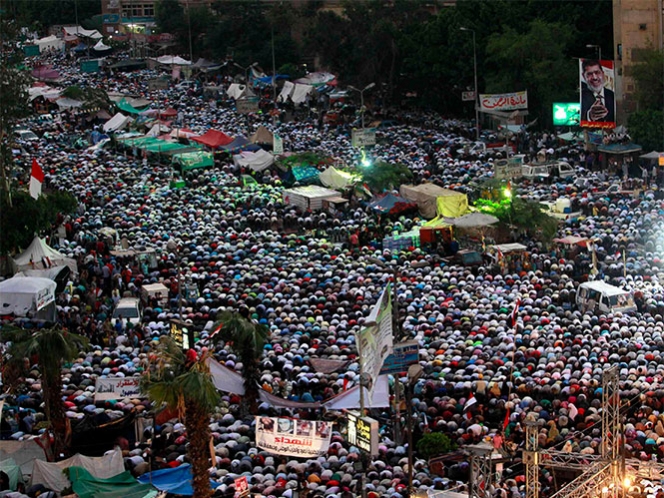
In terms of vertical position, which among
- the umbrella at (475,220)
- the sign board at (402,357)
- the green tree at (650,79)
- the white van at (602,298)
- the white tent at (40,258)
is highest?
the green tree at (650,79)

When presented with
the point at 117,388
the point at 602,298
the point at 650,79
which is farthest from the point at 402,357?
the point at 650,79

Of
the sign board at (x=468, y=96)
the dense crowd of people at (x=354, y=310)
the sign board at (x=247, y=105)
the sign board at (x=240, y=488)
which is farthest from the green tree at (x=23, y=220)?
the sign board at (x=468, y=96)

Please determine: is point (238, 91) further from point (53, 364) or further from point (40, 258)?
point (53, 364)

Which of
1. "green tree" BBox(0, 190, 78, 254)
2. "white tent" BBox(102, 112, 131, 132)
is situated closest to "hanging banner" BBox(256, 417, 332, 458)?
"green tree" BBox(0, 190, 78, 254)

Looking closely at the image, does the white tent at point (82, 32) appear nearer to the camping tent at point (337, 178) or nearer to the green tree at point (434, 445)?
the camping tent at point (337, 178)

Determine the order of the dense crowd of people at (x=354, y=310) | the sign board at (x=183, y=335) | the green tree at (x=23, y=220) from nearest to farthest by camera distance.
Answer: the dense crowd of people at (x=354, y=310) → the sign board at (x=183, y=335) → the green tree at (x=23, y=220)

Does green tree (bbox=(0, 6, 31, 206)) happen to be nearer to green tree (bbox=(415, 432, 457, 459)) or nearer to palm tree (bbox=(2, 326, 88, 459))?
palm tree (bbox=(2, 326, 88, 459))

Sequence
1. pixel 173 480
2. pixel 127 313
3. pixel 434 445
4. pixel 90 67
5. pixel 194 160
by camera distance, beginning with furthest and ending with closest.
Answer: pixel 90 67 → pixel 194 160 → pixel 127 313 → pixel 434 445 → pixel 173 480
